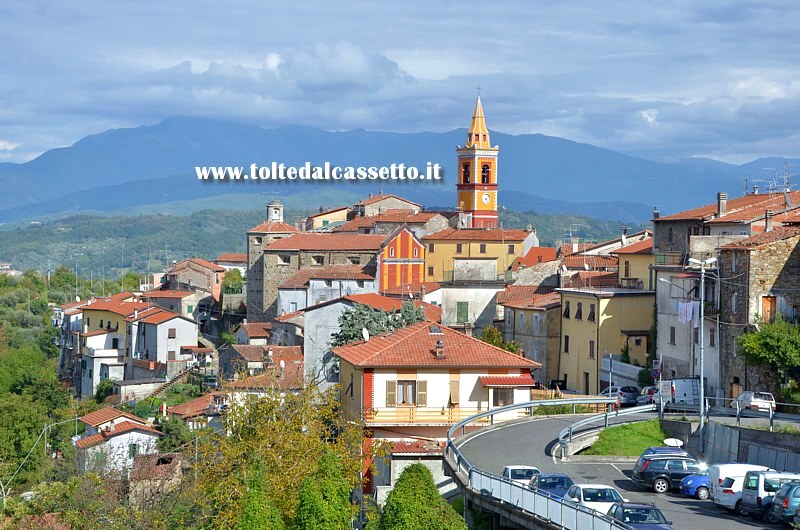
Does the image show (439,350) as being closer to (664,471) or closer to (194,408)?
(664,471)

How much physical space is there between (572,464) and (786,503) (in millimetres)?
9607

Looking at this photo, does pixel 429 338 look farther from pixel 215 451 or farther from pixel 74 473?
pixel 74 473

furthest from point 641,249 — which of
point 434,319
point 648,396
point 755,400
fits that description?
point 755,400

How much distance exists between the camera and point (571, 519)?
23891mm

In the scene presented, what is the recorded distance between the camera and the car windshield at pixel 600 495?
2688 cm

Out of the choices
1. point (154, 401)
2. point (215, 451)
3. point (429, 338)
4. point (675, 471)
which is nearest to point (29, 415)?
point (154, 401)

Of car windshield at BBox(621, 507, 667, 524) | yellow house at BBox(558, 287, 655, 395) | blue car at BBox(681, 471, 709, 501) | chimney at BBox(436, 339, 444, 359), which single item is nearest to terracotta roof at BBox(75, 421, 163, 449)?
yellow house at BBox(558, 287, 655, 395)

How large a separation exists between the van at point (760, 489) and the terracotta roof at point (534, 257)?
67.1 meters

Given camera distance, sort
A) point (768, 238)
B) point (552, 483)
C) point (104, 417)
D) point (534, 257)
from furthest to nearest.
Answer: point (534, 257)
point (104, 417)
point (768, 238)
point (552, 483)

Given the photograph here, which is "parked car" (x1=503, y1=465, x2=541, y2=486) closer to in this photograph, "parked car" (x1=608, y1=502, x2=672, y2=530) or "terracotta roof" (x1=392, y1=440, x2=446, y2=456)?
"terracotta roof" (x1=392, y1=440, x2=446, y2=456)

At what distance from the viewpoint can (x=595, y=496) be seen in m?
27.0

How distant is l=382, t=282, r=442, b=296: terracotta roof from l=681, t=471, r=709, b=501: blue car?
5266cm

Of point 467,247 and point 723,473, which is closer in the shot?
point 723,473

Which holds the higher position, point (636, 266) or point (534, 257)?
point (534, 257)
